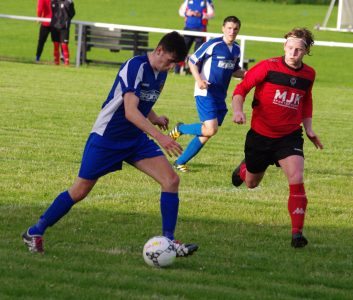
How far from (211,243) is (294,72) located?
168 cm

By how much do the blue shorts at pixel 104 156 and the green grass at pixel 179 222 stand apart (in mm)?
584

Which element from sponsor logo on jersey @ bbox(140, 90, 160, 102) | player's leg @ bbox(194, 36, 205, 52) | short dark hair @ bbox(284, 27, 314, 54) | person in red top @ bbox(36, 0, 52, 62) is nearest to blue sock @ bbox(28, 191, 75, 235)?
sponsor logo on jersey @ bbox(140, 90, 160, 102)

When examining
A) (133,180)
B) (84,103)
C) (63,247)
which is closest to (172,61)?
(63,247)

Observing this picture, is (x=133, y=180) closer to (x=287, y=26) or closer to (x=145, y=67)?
(x=145, y=67)

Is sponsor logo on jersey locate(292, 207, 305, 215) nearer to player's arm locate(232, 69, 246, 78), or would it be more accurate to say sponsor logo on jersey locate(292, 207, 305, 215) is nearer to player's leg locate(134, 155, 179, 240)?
player's leg locate(134, 155, 179, 240)

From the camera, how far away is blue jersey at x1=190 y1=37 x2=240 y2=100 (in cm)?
1337

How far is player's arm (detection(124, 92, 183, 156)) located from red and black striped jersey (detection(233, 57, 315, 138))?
174cm

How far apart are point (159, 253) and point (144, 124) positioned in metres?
0.89

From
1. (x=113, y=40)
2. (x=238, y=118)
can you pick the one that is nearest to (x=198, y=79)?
(x=238, y=118)

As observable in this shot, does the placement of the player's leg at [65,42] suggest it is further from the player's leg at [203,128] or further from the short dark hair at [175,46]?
the short dark hair at [175,46]

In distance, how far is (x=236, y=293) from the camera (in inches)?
273

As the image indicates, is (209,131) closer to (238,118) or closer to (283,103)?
(283,103)

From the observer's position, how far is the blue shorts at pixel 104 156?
26.4 feet

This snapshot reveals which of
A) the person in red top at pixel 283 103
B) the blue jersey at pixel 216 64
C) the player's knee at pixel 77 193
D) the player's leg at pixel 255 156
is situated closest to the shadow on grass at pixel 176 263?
the player's knee at pixel 77 193
